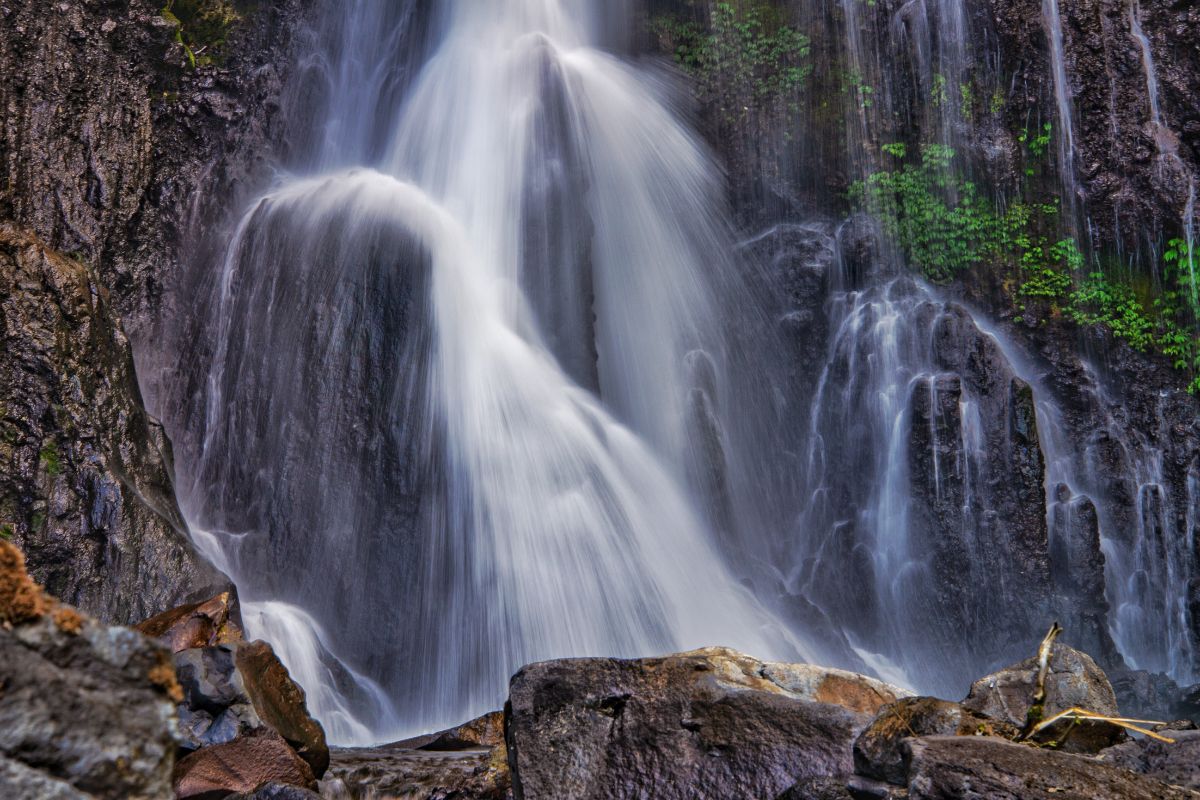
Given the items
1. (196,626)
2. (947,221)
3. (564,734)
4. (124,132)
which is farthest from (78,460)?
(947,221)

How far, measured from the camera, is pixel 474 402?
487 inches

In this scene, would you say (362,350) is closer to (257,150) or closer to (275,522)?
(275,522)

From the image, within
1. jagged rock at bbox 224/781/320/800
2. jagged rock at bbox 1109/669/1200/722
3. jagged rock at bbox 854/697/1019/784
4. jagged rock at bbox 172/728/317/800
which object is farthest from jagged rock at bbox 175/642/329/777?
jagged rock at bbox 1109/669/1200/722

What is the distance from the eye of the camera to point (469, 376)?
12578 millimetres

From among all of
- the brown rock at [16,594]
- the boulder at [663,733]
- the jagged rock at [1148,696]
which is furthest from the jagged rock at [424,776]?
the jagged rock at [1148,696]

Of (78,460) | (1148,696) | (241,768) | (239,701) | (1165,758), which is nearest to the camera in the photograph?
(1165,758)

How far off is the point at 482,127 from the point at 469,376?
5.65m

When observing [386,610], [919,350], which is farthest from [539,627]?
[919,350]

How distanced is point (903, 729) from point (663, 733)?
125 cm

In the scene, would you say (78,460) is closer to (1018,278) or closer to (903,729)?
(903,729)

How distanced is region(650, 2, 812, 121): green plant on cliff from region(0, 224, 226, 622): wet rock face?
38.4 feet

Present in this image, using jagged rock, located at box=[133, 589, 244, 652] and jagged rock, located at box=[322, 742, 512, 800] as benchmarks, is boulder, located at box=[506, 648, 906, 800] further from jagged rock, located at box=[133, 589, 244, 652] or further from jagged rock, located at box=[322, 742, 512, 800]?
jagged rock, located at box=[133, 589, 244, 652]

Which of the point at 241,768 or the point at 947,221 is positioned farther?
the point at 947,221

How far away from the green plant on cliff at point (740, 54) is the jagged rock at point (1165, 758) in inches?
587
